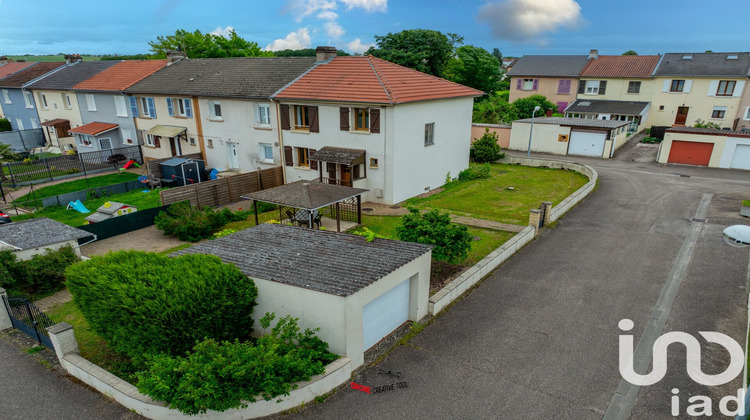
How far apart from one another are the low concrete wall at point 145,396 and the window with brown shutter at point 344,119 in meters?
14.7

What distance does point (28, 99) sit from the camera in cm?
4031

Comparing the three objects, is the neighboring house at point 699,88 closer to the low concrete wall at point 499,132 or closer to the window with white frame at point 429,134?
the low concrete wall at point 499,132

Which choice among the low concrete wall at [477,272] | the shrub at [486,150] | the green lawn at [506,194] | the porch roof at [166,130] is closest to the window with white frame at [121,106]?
the porch roof at [166,130]

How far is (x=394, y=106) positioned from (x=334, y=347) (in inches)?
531

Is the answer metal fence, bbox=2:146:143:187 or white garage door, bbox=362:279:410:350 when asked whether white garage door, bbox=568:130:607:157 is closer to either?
white garage door, bbox=362:279:410:350

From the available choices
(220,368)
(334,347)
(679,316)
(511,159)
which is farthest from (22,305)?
(511,159)

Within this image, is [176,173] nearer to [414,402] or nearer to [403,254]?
[403,254]

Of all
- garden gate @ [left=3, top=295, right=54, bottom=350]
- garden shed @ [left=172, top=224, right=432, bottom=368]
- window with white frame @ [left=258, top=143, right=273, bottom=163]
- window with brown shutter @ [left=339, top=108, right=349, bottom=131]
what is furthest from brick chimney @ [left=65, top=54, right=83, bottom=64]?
garden shed @ [left=172, top=224, right=432, bottom=368]

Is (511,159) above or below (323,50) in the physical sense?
below

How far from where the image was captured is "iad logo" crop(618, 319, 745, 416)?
8.36m

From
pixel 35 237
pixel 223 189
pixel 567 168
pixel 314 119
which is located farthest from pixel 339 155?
pixel 567 168

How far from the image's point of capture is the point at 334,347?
9117mm

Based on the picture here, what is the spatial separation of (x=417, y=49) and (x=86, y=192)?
121 feet

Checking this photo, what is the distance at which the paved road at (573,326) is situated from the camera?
851cm
